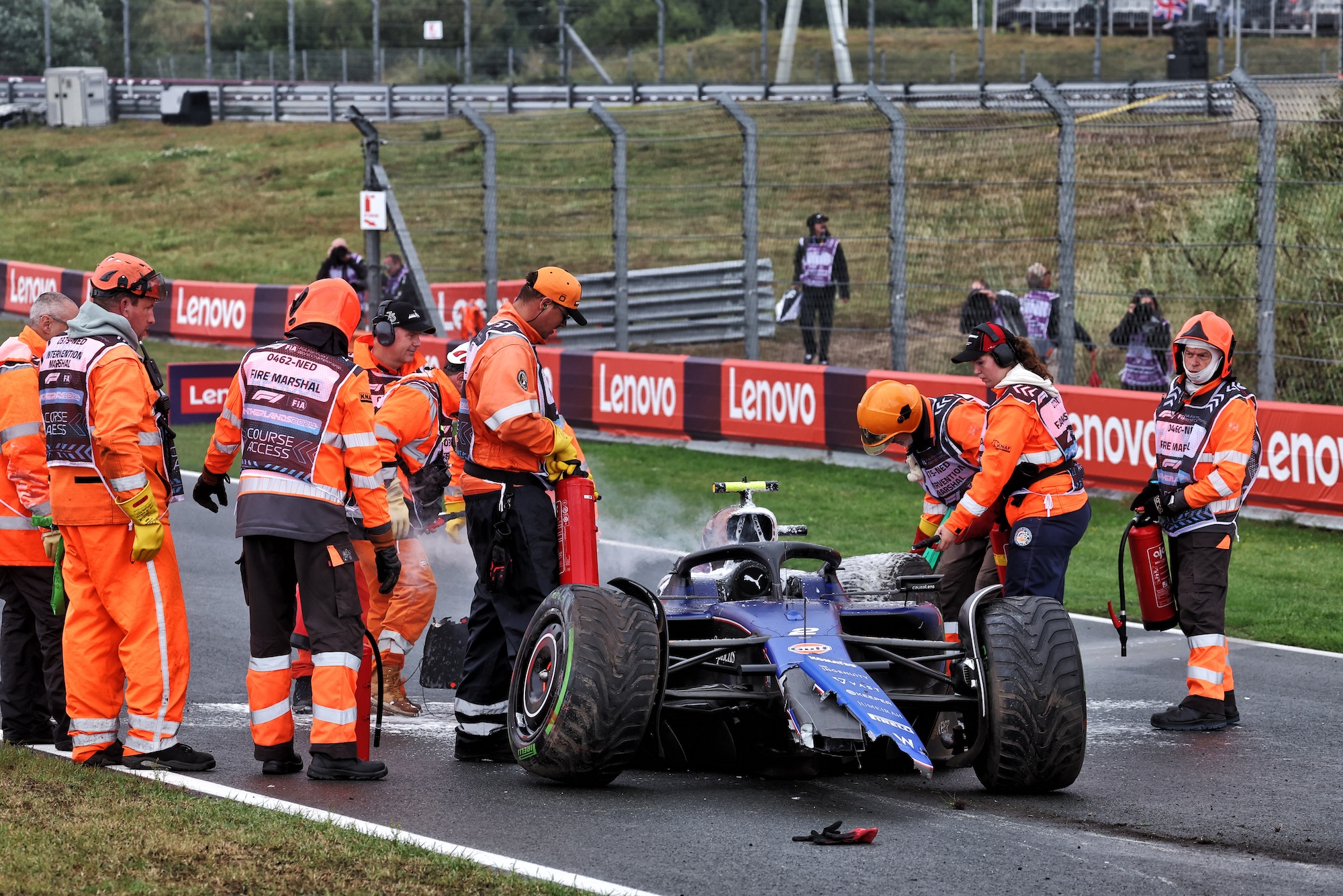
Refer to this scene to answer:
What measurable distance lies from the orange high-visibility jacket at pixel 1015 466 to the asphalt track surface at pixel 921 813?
1244 millimetres

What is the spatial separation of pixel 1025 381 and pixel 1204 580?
1470 mm

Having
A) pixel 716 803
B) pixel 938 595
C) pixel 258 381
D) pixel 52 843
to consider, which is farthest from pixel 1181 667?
pixel 52 843

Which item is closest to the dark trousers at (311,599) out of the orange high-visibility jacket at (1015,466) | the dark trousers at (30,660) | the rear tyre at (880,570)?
the dark trousers at (30,660)

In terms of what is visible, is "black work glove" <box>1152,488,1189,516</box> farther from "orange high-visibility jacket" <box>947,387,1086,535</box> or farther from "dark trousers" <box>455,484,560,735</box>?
"dark trousers" <box>455,484,560,735</box>

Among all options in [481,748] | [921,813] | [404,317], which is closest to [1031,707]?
[921,813]

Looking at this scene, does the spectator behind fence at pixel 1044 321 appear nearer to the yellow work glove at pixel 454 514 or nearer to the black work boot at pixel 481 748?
the yellow work glove at pixel 454 514

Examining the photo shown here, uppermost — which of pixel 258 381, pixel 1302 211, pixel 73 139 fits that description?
pixel 73 139

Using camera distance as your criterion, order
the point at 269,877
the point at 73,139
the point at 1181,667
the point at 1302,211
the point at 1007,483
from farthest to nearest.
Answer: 1. the point at 73,139
2. the point at 1302,211
3. the point at 1181,667
4. the point at 1007,483
5. the point at 269,877

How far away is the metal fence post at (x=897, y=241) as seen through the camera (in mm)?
16469

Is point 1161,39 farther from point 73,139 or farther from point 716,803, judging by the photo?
point 716,803

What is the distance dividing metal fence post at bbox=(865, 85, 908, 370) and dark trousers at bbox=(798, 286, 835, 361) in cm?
116

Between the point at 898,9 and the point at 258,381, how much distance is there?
54.9 metres

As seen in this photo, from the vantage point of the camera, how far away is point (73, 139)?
47.9 metres

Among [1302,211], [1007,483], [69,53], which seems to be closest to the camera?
[1007,483]
